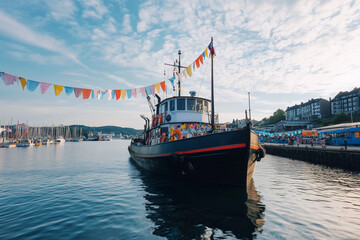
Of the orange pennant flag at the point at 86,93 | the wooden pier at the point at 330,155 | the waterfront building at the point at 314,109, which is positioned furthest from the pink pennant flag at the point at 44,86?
the waterfront building at the point at 314,109

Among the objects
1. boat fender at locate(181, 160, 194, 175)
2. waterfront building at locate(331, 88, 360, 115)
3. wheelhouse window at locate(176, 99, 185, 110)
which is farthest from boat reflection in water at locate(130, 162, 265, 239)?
waterfront building at locate(331, 88, 360, 115)

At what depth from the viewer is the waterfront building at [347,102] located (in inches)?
2715

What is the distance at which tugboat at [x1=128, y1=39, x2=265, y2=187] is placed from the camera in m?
8.55

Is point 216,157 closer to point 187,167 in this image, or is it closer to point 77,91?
point 187,167

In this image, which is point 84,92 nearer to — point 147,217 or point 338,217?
point 147,217

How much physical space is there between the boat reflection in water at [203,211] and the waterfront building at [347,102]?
8031cm

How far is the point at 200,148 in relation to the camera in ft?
30.6

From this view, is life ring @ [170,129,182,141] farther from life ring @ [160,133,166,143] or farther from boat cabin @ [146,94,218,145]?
life ring @ [160,133,166,143]

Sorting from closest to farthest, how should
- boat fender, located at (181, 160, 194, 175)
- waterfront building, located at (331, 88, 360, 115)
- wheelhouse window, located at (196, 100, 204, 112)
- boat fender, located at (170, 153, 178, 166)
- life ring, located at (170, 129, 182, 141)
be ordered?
boat fender, located at (181, 160, 194, 175)
boat fender, located at (170, 153, 178, 166)
life ring, located at (170, 129, 182, 141)
wheelhouse window, located at (196, 100, 204, 112)
waterfront building, located at (331, 88, 360, 115)

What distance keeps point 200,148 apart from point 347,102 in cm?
8843

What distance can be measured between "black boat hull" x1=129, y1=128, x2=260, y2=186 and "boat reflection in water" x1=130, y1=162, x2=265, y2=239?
602 mm

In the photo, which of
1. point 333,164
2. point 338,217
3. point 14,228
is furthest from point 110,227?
point 333,164

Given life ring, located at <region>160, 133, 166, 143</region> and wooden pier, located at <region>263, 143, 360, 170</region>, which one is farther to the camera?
wooden pier, located at <region>263, 143, 360, 170</region>

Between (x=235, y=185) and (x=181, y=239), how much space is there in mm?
4822
